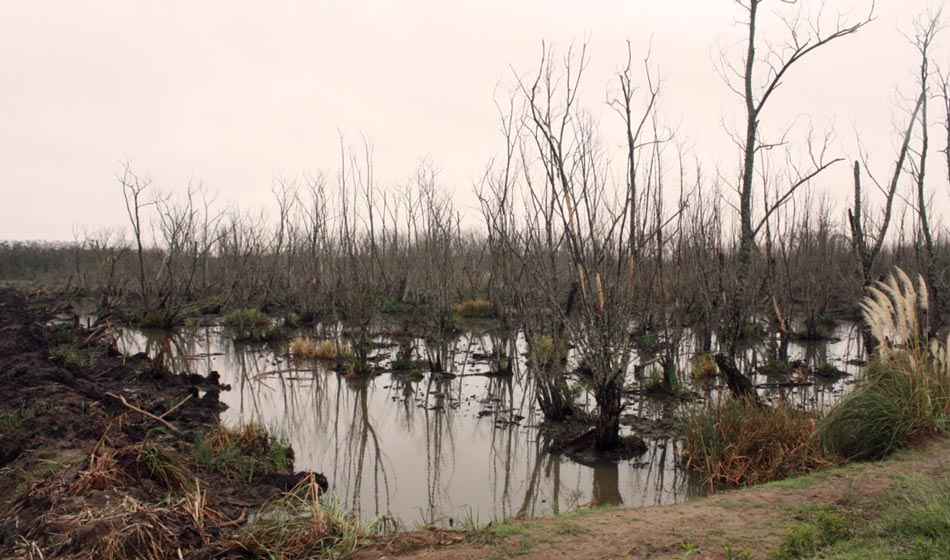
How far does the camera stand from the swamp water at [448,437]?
6.24 metres

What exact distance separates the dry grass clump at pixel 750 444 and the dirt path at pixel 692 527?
Result: 0.74 m

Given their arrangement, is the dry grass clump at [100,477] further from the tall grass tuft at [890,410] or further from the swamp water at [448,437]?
the tall grass tuft at [890,410]

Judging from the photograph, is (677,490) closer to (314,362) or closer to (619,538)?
(619,538)

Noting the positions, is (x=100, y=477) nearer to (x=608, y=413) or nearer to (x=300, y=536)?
(x=300, y=536)

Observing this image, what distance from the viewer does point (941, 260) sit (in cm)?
2873

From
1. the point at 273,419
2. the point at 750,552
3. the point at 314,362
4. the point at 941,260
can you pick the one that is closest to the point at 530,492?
the point at 750,552

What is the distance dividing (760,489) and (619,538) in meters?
1.73

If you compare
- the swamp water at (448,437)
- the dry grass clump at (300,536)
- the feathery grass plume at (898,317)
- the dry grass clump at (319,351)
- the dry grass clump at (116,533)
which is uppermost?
the feathery grass plume at (898,317)

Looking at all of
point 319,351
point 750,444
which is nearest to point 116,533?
point 750,444

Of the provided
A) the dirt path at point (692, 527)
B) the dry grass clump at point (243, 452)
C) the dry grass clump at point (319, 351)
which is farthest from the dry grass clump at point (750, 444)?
the dry grass clump at point (319, 351)

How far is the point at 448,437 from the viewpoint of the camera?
8.48 m

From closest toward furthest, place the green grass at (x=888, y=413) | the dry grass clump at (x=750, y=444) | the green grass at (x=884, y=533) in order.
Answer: the green grass at (x=884, y=533), the green grass at (x=888, y=413), the dry grass clump at (x=750, y=444)

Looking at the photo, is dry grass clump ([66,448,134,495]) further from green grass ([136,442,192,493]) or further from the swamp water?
the swamp water

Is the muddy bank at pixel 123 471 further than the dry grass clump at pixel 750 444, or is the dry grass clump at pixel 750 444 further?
the dry grass clump at pixel 750 444
